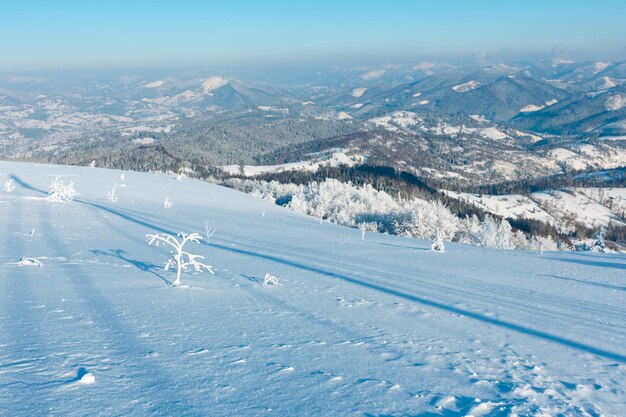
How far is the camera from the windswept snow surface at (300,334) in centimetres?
636

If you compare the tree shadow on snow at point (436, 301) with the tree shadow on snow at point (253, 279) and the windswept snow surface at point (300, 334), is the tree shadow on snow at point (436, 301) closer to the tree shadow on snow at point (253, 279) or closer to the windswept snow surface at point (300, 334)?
the windswept snow surface at point (300, 334)

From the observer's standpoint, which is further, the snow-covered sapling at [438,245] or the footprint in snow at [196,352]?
the snow-covered sapling at [438,245]

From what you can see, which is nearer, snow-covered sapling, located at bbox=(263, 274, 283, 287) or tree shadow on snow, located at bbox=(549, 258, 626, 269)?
snow-covered sapling, located at bbox=(263, 274, 283, 287)

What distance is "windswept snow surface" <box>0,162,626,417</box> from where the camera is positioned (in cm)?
636

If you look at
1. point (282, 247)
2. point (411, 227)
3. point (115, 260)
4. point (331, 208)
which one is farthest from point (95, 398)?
point (331, 208)

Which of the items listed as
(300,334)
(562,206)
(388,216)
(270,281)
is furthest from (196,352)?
(562,206)

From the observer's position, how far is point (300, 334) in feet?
30.3

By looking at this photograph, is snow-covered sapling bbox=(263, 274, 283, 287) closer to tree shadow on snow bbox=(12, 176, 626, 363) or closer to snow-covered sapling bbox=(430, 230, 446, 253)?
tree shadow on snow bbox=(12, 176, 626, 363)

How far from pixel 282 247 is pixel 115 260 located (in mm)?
8351

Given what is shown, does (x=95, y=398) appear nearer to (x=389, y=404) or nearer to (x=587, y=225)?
(x=389, y=404)

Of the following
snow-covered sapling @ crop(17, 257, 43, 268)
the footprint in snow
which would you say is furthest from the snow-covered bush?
the footprint in snow

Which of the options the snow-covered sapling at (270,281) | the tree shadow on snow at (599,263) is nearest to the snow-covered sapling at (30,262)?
the snow-covered sapling at (270,281)

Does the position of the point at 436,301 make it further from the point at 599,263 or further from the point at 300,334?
the point at 599,263

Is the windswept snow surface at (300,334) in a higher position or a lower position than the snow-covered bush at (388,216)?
lower
